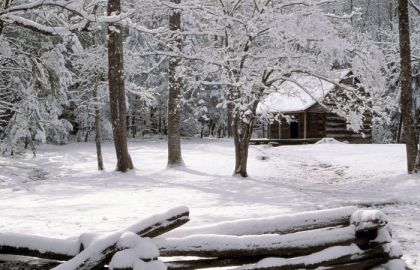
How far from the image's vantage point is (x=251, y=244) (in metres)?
4.64

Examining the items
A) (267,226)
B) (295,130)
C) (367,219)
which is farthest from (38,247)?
(295,130)

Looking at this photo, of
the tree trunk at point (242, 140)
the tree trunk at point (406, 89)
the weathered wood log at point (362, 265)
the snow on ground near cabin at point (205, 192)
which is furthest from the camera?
the tree trunk at point (242, 140)

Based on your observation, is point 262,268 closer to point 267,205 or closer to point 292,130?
point 267,205

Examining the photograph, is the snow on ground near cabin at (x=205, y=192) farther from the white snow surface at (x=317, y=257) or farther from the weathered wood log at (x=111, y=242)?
the weathered wood log at (x=111, y=242)

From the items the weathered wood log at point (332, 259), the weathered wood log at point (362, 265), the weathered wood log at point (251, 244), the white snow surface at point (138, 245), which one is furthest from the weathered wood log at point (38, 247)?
the weathered wood log at point (362, 265)

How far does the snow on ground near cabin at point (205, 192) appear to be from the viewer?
8.30 m

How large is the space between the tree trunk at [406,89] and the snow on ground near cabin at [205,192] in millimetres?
1058

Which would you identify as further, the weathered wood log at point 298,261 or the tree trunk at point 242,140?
the tree trunk at point 242,140

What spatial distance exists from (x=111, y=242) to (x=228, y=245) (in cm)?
117

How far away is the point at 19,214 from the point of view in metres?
8.83

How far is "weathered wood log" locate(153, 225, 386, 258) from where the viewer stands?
4523mm

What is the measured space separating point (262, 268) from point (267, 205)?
5.44 metres

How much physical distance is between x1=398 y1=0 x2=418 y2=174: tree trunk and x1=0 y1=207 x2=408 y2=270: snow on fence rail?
32.7ft

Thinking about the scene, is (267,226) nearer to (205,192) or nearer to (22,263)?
(22,263)
